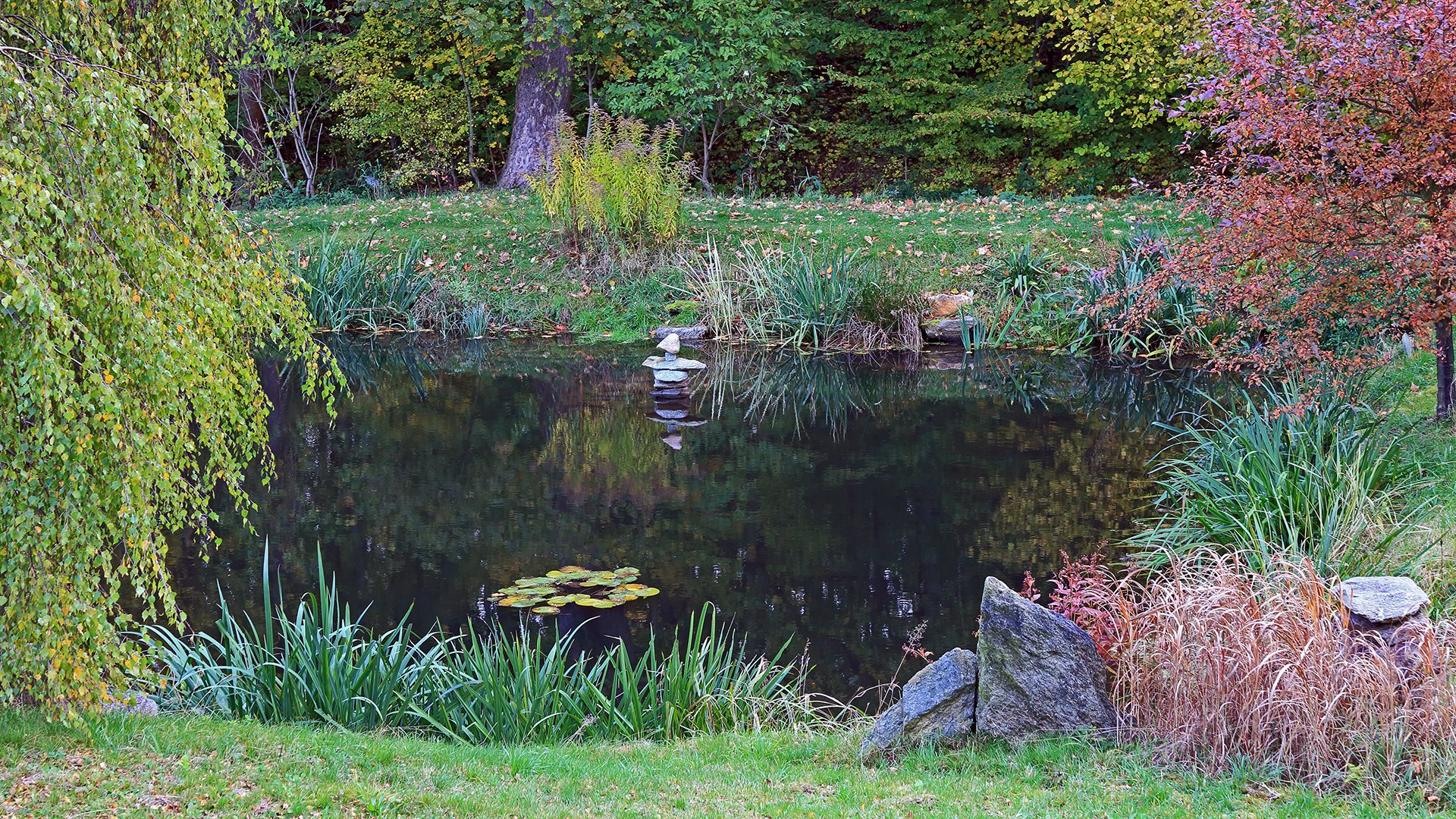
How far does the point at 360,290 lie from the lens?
16.3 metres

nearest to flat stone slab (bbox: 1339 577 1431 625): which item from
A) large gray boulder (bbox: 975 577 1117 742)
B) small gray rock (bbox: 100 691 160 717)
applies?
large gray boulder (bbox: 975 577 1117 742)

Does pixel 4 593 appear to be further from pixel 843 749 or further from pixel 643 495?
pixel 643 495

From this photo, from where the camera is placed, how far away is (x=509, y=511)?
8.61 m

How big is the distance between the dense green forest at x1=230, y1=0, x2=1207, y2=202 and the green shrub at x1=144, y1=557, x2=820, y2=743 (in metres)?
15.7

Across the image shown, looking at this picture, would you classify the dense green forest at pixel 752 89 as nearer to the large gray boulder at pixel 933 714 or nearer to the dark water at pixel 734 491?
the dark water at pixel 734 491

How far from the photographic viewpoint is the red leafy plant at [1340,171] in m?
7.14

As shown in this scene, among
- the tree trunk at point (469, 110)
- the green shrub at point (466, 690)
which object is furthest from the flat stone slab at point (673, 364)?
the tree trunk at point (469, 110)

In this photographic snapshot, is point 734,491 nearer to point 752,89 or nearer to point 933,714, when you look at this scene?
point 933,714

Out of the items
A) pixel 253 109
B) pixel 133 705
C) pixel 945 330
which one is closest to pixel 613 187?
pixel 945 330

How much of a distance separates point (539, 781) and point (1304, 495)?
15.5ft

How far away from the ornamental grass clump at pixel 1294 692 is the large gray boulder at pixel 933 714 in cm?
57

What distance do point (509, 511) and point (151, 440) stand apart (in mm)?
4835

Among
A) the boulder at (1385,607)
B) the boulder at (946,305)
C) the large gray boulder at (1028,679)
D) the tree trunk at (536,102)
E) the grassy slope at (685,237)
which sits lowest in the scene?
the large gray boulder at (1028,679)

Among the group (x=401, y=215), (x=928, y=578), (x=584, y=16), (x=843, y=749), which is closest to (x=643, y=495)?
(x=928, y=578)
